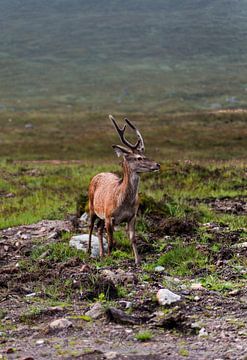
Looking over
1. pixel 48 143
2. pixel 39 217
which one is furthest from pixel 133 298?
pixel 48 143

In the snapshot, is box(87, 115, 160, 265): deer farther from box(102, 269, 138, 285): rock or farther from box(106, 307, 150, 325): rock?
box(106, 307, 150, 325): rock

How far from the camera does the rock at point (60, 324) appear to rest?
7.24 metres

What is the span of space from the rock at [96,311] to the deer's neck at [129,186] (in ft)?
11.1

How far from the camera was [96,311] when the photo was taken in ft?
25.2

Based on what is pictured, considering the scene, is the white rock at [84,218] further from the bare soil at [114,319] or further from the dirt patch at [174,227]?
the bare soil at [114,319]

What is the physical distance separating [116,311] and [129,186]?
391cm

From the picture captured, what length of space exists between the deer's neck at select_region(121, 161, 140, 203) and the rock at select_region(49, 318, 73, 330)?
A: 13.0 ft

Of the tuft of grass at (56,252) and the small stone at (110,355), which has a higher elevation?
the small stone at (110,355)

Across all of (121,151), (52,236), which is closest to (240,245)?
(121,151)

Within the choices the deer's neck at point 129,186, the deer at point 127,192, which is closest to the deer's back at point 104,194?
the deer at point 127,192

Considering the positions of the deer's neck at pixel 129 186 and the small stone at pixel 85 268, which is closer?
the small stone at pixel 85 268

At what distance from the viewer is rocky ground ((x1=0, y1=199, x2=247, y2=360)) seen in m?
6.58

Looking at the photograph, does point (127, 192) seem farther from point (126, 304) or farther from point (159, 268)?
point (126, 304)

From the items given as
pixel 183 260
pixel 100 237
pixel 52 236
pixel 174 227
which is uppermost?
pixel 183 260
